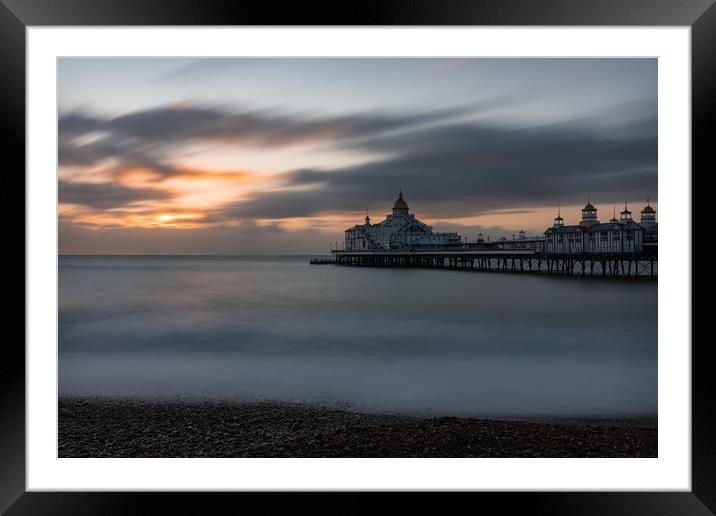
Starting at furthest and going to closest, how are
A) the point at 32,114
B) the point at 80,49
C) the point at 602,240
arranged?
the point at 602,240
the point at 80,49
the point at 32,114

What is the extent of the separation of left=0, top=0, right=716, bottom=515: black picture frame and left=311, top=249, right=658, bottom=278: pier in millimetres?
17277

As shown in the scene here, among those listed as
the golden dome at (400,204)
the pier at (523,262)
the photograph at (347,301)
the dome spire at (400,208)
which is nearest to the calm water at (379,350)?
the photograph at (347,301)

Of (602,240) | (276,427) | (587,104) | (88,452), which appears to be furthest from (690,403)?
(602,240)

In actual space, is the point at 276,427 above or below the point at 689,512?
below

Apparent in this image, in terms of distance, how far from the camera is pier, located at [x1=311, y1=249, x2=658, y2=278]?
58.8 ft

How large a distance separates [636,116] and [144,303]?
40.2 ft

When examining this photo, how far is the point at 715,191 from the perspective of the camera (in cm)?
157

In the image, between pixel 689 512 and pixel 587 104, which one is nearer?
pixel 689 512

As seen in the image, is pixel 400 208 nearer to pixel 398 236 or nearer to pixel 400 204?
pixel 400 204

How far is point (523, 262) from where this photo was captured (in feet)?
86.1

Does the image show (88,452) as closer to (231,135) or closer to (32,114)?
(32,114)

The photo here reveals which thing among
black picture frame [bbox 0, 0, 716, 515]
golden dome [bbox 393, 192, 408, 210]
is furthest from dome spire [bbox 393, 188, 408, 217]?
black picture frame [bbox 0, 0, 716, 515]

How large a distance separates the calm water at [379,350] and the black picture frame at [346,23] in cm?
207

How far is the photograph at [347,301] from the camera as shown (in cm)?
299
